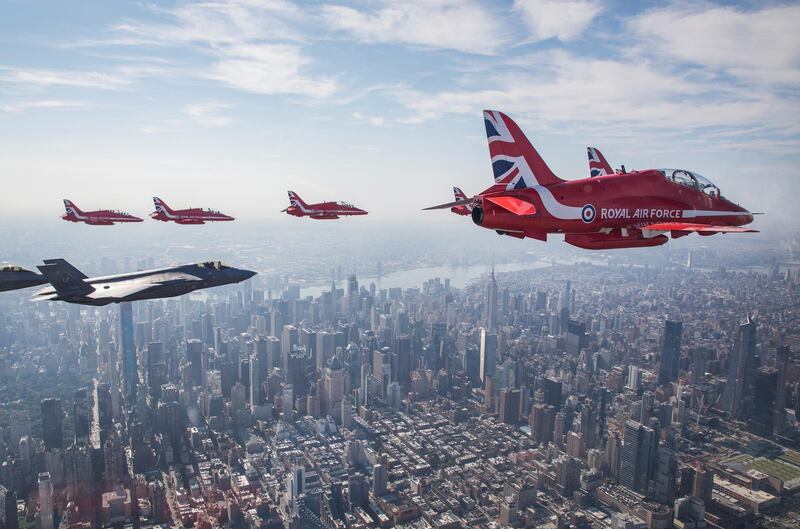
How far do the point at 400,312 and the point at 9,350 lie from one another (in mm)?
29826

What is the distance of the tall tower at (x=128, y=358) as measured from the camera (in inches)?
1165

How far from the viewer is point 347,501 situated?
2022 centimetres

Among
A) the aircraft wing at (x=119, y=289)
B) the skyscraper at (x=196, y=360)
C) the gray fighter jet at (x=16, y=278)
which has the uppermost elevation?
the gray fighter jet at (x=16, y=278)

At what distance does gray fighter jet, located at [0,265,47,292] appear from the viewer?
7.81 metres

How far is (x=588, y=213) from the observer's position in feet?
19.3

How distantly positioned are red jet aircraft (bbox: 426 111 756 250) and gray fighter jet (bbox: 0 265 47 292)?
699 cm

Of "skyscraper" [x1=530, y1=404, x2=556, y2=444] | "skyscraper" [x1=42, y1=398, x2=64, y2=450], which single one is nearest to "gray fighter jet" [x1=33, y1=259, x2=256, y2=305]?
"skyscraper" [x1=42, y1=398, x2=64, y2=450]

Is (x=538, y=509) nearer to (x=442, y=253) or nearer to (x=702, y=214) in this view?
(x=702, y=214)

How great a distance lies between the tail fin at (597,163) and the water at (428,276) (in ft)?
142

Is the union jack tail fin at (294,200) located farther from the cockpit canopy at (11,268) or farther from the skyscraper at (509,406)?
the skyscraper at (509,406)

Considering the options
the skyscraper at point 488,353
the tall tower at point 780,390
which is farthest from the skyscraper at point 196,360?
the tall tower at point 780,390

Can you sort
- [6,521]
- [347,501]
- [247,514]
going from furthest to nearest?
[347,501], [247,514], [6,521]

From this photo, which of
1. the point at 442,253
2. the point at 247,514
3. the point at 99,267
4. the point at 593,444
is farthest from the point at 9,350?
the point at 442,253

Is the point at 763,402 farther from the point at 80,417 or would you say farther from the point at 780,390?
the point at 80,417
